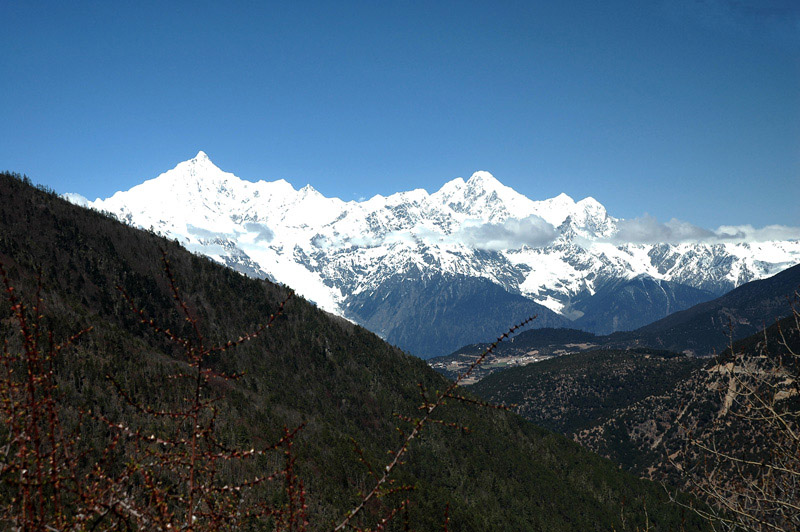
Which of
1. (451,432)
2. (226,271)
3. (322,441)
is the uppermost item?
(226,271)

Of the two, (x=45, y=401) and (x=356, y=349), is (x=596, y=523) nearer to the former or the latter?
(x=356, y=349)

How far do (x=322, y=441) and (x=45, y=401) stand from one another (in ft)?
266

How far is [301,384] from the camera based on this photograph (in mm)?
109312

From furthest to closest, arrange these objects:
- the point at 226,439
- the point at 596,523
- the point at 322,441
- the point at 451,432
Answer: the point at 451,432 < the point at 596,523 < the point at 322,441 < the point at 226,439

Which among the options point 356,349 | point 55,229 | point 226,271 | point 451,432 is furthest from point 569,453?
point 55,229

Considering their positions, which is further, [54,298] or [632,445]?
[632,445]

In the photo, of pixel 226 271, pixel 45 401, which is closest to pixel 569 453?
pixel 226 271

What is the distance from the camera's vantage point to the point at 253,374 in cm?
9962

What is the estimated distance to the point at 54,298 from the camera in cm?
7550

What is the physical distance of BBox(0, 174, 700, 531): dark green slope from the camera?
68188mm

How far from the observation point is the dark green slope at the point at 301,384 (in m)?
68.2

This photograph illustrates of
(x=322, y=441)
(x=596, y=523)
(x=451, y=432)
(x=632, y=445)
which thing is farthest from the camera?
(x=632, y=445)

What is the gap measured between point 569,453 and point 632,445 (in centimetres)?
4893

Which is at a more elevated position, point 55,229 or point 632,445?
point 55,229
